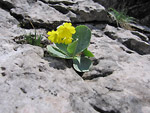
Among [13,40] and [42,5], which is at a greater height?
[42,5]

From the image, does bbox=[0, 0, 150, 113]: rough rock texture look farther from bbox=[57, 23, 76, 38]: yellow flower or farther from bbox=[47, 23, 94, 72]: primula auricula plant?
bbox=[57, 23, 76, 38]: yellow flower

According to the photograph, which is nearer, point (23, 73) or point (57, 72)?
point (23, 73)

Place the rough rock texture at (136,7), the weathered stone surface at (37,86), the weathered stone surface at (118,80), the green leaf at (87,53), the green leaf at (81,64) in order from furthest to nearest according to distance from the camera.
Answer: the rough rock texture at (136,7) → the green leaf at (87,53) → the green leaf at (81,64) → the weathered stone surface at (118,80) → the weathered stone surface at (37,86)

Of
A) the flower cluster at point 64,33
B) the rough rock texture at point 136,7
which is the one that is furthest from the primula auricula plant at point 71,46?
the rough rock texture at point 136,7

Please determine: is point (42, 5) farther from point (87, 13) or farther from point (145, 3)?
point (145, 3)

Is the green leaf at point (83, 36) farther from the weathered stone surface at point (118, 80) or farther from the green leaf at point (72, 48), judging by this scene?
the weathered stone surface at point (118, 80)

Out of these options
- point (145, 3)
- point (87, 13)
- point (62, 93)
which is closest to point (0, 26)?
point (62, 93)

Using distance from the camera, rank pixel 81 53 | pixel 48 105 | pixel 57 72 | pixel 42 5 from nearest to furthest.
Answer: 1. pixel 48 105
2. pixel 57 72
3. pixel 81 53
4. pixel 42 5

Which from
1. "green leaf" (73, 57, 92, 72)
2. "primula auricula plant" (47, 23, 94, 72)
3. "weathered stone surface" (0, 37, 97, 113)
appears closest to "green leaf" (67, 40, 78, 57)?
"primula auricula plant" (47, 23, 94, 72)
